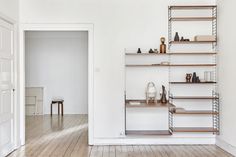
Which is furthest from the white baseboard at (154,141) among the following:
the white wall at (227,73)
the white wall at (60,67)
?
the white wall at (60,67)

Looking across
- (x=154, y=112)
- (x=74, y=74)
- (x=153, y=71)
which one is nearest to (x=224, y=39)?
(x=153, y=71)

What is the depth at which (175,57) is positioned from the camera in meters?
5.52

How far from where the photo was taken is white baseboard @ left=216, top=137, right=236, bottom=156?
471 cm

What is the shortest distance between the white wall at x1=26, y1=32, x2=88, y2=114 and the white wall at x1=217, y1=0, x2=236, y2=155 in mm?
5525

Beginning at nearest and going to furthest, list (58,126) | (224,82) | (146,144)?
(224,82), (146,144), (58,126)

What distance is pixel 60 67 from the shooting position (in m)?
9.88

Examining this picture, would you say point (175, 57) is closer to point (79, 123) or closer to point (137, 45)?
point (137, 45)

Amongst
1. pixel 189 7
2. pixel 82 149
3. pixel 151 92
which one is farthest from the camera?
pixel 189 7

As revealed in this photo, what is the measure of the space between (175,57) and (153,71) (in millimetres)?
512

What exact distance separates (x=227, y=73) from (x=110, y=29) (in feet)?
7.53
